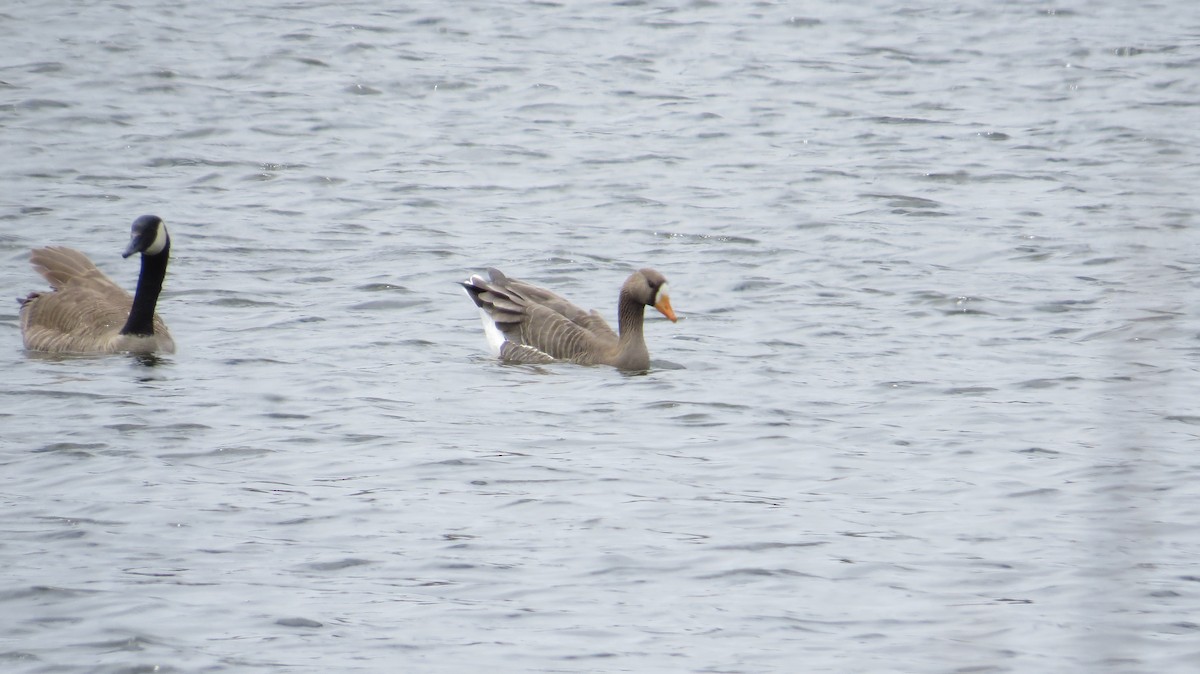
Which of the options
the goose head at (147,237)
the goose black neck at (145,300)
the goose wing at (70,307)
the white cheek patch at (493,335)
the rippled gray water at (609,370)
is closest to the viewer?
the rippled gray water at (609,370)

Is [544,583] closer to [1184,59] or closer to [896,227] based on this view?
[896,227]

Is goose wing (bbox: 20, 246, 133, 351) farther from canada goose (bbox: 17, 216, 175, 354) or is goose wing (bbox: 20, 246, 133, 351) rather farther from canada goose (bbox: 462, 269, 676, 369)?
canada goose (bbox: 462, 269, 676, 369)

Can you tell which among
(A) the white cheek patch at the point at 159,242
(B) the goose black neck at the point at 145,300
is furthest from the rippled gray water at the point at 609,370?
(A) the white cheek patch at the point at 159,242

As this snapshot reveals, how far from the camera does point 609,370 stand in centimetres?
1211

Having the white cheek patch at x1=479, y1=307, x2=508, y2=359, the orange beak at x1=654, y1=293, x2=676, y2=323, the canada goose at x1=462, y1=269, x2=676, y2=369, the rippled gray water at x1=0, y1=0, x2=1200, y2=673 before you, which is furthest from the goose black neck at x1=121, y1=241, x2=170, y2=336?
the orange beak at x1=654, y1=293, x2=676, y2=323

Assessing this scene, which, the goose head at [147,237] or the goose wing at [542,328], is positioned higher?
the goose head at [147,237]

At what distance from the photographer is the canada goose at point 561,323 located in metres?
12.0

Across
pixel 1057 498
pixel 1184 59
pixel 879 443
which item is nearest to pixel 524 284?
pixel 879 443

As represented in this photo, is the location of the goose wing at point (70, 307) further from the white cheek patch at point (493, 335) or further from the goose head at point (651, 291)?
the goose head at point (651, 291)

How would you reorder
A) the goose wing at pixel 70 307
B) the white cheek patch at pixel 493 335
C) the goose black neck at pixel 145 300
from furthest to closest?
the white cheek patch at pixel 493 335
the goose wing at pixel 70 307
the goose black neck at pixel 145 300

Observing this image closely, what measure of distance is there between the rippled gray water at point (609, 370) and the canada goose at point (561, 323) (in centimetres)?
27

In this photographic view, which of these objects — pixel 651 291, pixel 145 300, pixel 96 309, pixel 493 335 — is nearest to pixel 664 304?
pixel 651 291

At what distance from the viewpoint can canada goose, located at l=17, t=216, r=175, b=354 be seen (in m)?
11.9

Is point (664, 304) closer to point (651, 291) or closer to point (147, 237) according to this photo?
point (651, 291)
